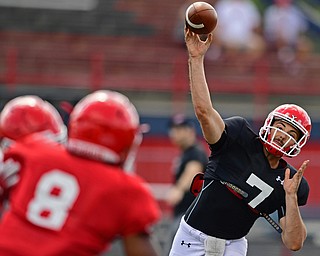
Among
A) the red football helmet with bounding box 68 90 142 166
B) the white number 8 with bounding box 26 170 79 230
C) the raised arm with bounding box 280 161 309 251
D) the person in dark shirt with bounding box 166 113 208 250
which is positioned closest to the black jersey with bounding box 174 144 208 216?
the person in dark shirt with bounding box 166 113 208 250

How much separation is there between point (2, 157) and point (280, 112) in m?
2.10

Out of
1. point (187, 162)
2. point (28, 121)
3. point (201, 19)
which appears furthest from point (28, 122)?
point (187, 162)

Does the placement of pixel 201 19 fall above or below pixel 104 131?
below

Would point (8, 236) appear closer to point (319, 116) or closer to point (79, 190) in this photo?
point (79, 190)

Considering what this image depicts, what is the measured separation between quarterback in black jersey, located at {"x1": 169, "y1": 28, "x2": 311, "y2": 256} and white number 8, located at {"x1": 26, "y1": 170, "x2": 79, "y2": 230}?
6.25 ft

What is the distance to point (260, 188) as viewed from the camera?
5.32 meters

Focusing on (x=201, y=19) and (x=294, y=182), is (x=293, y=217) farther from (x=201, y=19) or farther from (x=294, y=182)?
(x=201, y=19)

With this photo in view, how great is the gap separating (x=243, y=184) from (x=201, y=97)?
57cm

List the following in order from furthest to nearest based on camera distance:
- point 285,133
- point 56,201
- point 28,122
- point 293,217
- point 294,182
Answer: point 285,133 < point 293,217 < point 294,182 < point 28,122 < point 56,201

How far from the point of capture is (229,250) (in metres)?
5.38

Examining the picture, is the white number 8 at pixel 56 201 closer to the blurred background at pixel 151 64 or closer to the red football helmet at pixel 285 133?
the red football helmet at pixel 285 133

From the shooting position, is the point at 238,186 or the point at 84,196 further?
the point at 238,186

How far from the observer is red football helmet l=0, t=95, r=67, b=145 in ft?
13.0

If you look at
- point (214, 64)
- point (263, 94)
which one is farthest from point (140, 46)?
point (263, 94)
